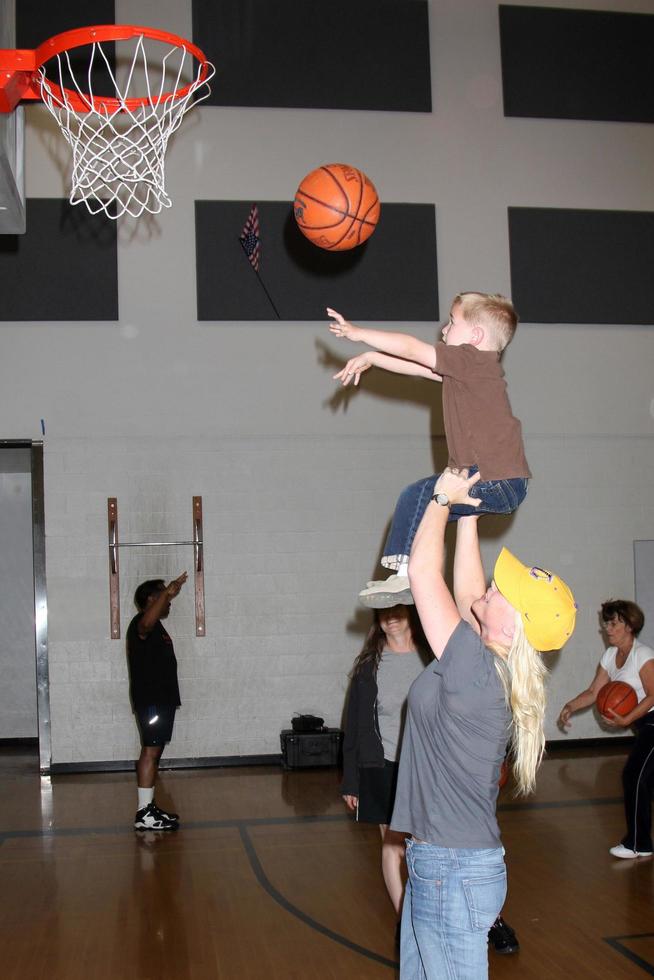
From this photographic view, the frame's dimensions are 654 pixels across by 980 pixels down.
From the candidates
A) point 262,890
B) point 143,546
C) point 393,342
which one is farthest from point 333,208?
point 143,546

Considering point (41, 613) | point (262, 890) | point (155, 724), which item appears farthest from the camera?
point (41, 613)

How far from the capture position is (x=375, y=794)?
17.1 ft

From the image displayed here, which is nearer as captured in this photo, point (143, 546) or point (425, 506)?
point (425, 506)

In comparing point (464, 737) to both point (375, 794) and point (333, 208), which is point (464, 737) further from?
point (333, 208)

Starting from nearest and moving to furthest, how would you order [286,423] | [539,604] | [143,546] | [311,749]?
[539,604] → [311,749] → [143,546] → [286,423]

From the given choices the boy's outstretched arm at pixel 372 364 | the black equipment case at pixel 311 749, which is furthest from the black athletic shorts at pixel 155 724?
the boy's outstretched arm at pixel 372 364

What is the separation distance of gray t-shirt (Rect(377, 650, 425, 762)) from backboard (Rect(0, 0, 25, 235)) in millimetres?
3292

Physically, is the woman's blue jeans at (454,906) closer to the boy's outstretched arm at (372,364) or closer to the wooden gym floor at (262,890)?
the boy's outstretched arm at (372,364)

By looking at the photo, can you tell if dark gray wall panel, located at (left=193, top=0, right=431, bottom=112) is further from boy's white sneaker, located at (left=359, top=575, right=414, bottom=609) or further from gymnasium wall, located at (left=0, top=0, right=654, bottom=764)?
boy's white sneaker, located at (left=359, top=575, right=414, bottom=609)

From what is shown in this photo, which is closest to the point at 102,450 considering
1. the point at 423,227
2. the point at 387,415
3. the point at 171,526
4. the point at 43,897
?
the point at 171,526

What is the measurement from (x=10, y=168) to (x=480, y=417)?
3.07 metres

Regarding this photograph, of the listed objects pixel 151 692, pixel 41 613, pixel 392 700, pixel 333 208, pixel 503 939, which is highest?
pixel 333 208

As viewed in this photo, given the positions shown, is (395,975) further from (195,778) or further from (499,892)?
(195,778)

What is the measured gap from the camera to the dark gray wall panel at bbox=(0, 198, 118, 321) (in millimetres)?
10469
